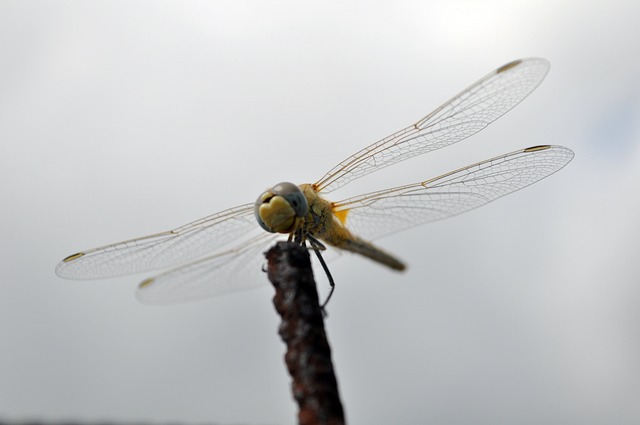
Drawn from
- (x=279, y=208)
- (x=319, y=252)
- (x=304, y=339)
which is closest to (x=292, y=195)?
(x=279, y=208)

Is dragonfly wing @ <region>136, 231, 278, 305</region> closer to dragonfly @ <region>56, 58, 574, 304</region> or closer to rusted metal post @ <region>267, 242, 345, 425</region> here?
dragonfly @ <region>56, 58, 574, 304</region>

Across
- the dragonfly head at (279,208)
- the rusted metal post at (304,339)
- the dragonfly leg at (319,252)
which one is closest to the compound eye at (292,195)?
the dragonfly head at (279,208)

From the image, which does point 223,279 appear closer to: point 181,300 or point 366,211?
point 181,300

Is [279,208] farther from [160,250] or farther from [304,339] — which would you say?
[304,339]

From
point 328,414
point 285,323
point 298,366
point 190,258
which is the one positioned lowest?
point 328,414

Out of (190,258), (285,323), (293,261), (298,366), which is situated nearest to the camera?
(298,366)

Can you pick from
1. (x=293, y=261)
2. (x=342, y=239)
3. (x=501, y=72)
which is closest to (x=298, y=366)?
(x=293, y=261)
